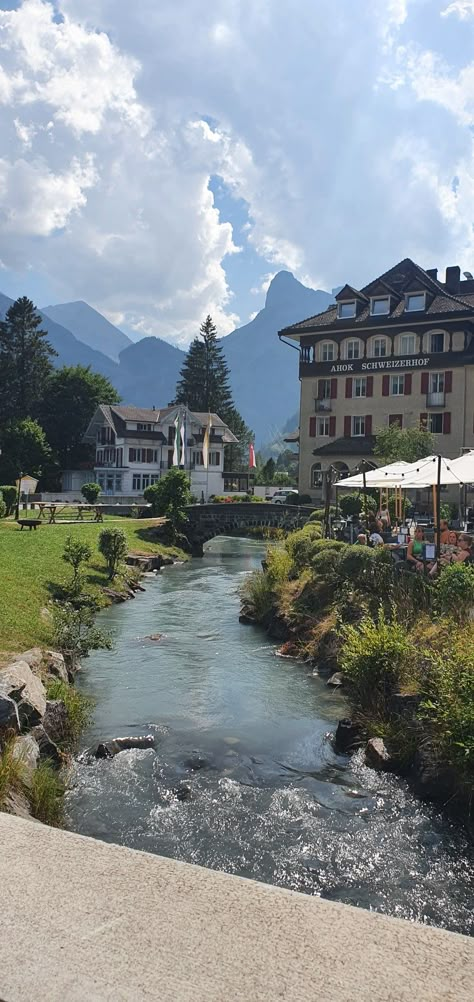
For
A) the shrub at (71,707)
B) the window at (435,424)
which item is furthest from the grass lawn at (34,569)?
the window at (435,424)

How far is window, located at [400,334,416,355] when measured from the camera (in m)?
52.0

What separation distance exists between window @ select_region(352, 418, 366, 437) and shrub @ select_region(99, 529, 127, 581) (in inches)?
1185

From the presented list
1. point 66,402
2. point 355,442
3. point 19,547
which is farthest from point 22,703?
point 66,402

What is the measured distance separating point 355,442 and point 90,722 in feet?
146

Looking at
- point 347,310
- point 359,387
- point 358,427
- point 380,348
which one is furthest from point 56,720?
point 347,310

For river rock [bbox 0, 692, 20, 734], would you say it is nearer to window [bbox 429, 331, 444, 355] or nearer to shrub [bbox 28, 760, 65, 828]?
shrub [bbox 28, 760, 65, 828]

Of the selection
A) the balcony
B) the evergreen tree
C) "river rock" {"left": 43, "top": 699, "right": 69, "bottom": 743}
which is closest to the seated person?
"river rock" {"left": 43, "top": 699, "right": 69, "bottom": 743}

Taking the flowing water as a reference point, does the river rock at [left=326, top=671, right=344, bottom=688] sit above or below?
above

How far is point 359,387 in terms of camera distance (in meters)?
54.8

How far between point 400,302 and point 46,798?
50830 mm

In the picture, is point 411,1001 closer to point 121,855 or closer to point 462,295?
point 121,855

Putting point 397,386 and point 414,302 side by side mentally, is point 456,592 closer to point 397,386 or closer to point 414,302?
point 397,386

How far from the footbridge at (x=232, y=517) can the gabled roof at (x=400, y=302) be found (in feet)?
49.0

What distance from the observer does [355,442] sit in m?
54.4
